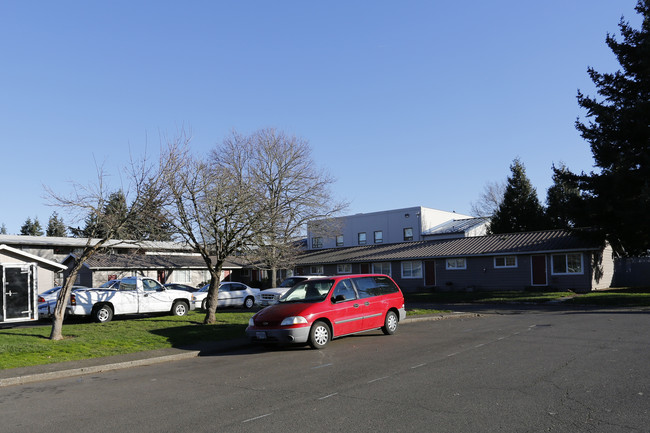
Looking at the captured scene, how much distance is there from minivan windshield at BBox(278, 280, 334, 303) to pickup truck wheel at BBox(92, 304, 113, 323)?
8.80 metres

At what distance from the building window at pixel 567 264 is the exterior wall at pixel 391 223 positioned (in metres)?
19.5

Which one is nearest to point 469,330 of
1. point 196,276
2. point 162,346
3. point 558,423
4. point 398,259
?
point 162,346

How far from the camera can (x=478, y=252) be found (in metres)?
36.7

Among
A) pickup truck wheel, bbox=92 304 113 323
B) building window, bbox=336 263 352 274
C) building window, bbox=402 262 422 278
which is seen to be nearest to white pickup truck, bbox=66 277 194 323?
pickup truck wheel, bbox=92 304 113 323

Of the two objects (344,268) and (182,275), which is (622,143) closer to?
(344,268)

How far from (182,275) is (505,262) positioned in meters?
26.5

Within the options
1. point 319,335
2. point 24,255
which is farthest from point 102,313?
point 319,335

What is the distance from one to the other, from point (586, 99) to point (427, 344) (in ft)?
86.4

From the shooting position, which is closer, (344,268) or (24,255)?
(24,255)

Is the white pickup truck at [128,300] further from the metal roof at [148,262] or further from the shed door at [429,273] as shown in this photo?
the shed door at [429,273]

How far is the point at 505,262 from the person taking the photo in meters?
36.2

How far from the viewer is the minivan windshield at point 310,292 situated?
43.6 ft

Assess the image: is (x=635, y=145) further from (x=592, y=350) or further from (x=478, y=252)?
(x=592, y=350)

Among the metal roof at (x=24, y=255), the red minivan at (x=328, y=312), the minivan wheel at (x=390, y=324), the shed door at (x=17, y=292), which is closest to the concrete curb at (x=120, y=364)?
the red minivan at (x=328, y=312)
